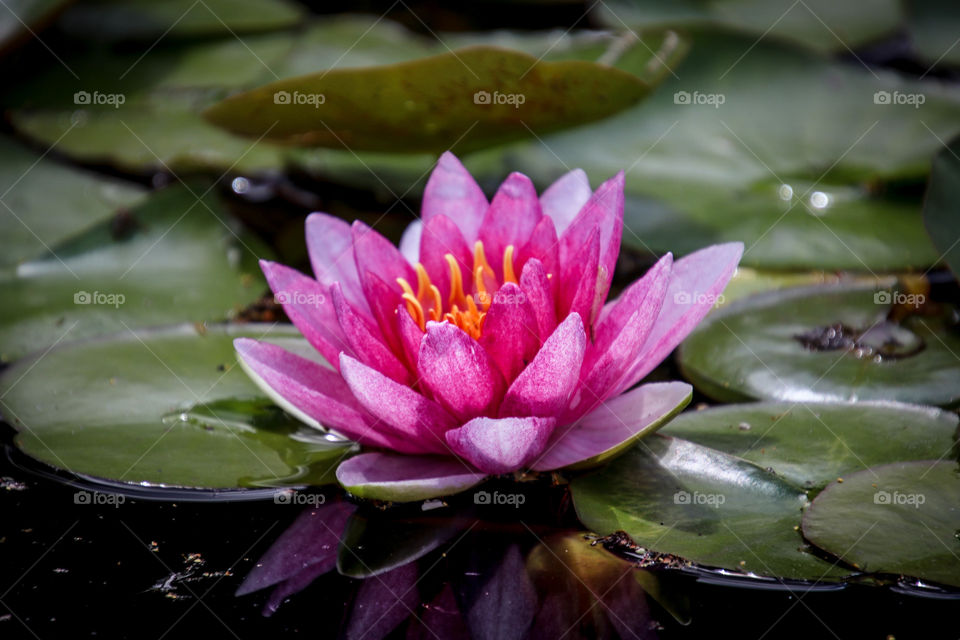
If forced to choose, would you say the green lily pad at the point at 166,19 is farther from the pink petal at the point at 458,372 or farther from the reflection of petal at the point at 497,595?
the reflection of petal at the point at 497,595

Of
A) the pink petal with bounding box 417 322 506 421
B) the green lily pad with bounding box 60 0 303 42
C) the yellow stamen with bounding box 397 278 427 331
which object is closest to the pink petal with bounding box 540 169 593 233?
the yellow stamen with bounding box 397 278 427 331

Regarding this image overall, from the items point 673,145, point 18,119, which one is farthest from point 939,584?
point 18,119

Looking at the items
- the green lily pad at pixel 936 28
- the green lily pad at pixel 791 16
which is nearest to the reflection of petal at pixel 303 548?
the green lily pad at pixel 791 16

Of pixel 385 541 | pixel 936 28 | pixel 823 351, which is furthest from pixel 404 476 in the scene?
pixel 936 28

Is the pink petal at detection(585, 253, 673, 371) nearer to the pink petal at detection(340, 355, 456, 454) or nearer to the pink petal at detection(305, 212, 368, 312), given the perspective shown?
the pink petal at detection(340, 355, 456, 454)

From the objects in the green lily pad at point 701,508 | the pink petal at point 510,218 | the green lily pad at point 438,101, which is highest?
the green lily pad at point 438,101

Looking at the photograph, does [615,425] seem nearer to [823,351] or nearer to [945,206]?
[823,351]

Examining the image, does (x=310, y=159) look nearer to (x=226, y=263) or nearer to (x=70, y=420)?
(x=226, y=263)

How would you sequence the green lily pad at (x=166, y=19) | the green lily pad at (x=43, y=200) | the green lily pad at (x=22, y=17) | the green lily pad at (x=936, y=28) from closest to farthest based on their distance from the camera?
the green lily pad at (x=43, y=200) → the green lily pad at (x=22, y=17) → the green lily pad at (x=936, y=28) → the green lily pad at (x=166, y=19)
